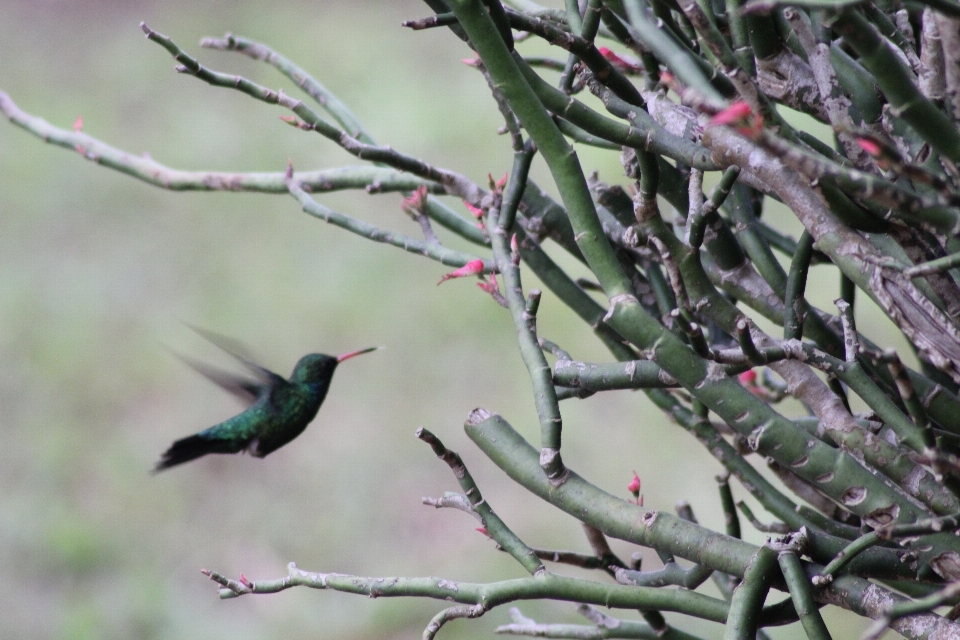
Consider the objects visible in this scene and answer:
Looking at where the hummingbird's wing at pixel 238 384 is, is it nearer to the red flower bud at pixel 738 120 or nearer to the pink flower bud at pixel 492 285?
the pink flower bud at pixel 492 285

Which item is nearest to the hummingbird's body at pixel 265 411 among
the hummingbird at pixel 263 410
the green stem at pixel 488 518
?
the hummingbird at pixel 263 410

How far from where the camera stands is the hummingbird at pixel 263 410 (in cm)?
129

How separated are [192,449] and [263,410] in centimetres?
11

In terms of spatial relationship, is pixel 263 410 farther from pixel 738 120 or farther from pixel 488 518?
pixel 738 120

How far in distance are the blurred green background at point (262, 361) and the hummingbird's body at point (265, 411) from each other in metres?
0.18

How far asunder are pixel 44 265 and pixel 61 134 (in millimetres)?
2509

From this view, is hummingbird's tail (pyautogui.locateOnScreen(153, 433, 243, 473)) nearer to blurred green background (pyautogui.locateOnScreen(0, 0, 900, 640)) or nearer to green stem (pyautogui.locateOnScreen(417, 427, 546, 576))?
blurred green background (pyautogui.locateOnScreen(0, 0, 900, 640))

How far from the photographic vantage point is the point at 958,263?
1.62 feet

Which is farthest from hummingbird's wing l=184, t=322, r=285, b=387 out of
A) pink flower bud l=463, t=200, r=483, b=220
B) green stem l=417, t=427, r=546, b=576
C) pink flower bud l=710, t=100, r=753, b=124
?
pink flower bud l=710, t=100, r=753, b=124

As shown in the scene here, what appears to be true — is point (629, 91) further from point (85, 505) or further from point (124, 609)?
point (85, 505)

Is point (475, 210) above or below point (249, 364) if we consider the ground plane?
below

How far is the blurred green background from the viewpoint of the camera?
2428 millimetres

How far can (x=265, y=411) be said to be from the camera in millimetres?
1336

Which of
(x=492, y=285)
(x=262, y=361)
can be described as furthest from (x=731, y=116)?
(x=262, y=361)
